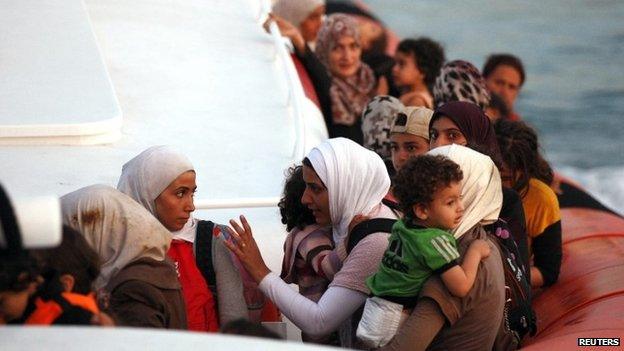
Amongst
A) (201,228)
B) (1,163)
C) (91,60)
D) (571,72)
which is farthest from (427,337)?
(571,72)

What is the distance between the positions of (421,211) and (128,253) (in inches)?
26.4

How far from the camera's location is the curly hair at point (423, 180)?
3.15 meters

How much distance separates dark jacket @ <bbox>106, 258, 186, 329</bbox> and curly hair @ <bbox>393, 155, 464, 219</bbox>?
→ 56cm

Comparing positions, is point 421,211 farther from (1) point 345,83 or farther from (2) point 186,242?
(1) point 345,83

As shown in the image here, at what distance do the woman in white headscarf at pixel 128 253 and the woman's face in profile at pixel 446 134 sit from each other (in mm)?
1017

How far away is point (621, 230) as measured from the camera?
4977mm

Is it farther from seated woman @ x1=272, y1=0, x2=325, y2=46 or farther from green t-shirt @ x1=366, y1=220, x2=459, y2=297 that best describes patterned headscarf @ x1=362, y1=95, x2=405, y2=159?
seated woman @ x1=272, y1=0, x2=325, y2=46

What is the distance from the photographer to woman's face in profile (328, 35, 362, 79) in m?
6.47

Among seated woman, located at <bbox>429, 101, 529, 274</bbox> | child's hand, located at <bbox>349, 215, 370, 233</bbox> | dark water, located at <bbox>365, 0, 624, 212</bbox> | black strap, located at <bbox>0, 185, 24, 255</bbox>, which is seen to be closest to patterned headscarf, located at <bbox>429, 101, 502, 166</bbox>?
seated woman, located at <bbox>429, 101, 529, 274</bbox>

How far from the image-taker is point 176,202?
11.3 feet

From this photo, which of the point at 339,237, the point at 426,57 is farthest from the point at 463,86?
the point at 339,237

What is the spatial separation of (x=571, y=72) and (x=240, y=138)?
14668 millimetres

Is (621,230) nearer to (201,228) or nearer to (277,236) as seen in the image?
(277,236)

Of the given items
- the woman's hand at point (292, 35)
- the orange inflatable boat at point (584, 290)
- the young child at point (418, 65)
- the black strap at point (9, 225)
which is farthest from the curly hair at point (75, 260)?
the woman's hand at point (292, 35)
